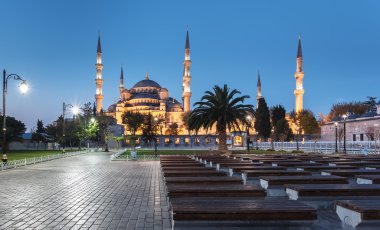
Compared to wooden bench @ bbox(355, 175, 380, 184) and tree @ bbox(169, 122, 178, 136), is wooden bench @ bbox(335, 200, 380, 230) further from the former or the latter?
tree @ bbox(169, 122, 178, 136)

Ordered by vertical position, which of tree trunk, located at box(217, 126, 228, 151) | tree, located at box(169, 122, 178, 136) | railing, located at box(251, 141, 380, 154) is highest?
tree, located at box(169, 122, 178, 136)

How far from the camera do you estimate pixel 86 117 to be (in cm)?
6769

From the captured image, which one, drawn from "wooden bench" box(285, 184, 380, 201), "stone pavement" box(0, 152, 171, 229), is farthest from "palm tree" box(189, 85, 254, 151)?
"wooden bench" box(285, 184, 380, 201)

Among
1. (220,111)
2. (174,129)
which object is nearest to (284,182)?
(220,111)

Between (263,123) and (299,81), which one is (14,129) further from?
(299,81)

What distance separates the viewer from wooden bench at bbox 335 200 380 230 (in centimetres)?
598

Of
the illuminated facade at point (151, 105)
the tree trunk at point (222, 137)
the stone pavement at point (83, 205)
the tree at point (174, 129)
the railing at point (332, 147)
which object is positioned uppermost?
the illuminated facade at point (151, 105)

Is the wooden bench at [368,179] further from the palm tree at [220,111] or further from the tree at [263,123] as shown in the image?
the tree at [263,123]

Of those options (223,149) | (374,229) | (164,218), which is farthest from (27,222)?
(223,149)

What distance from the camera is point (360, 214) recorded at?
6070mm

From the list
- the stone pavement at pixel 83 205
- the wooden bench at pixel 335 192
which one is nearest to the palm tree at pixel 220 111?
the stone pavement at pixel 83 205

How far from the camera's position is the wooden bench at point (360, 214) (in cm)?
598

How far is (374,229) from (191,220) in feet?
9.77

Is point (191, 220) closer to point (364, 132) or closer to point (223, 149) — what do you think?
point (223, 149)
